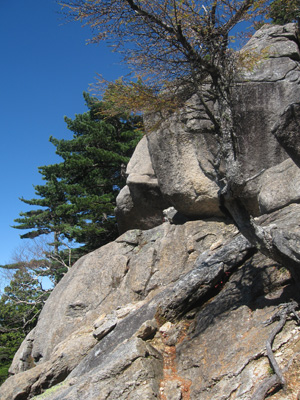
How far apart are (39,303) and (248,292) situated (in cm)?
A: 1701

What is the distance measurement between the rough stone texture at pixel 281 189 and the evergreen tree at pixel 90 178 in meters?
8.37

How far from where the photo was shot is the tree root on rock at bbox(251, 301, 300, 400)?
4199 mm

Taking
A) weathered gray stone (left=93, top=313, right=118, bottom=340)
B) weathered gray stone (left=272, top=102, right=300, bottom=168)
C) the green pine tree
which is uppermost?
the green pine tree

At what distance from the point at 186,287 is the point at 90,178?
13.0 metres

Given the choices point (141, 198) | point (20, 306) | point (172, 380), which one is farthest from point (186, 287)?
point (20, 306)

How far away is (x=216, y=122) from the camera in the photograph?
250 inches

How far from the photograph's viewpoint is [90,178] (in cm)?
1920

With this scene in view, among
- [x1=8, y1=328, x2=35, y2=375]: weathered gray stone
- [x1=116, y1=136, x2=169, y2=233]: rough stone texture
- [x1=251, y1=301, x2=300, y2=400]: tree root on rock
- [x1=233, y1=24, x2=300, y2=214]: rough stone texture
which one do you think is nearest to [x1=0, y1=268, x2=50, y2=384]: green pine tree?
[x1=8, y1=328, x2=35, y2=375]: weathered gray stone

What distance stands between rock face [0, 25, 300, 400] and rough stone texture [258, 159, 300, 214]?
0.03 m

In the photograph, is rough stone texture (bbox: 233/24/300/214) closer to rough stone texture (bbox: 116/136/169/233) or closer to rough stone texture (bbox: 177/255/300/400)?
rough stone texture (bbox: 116/136/169/233)

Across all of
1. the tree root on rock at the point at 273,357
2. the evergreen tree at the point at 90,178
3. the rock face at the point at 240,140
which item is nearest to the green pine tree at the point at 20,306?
the evergreen tree at the point at 90,178

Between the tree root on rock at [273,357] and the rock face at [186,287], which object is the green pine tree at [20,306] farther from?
the tree root on rock at [273,357]

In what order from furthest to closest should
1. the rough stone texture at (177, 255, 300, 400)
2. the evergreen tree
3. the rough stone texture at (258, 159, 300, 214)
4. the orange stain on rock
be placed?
the evergreen tree → the rough stone texture at (258, 159, 300, 214) → the orange stain on rock → the rough stone texture at (177, 255, 300, 400)

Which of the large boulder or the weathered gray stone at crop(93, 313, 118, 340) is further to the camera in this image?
the weathered gray stone at crop(93, 313, 118, 340)
